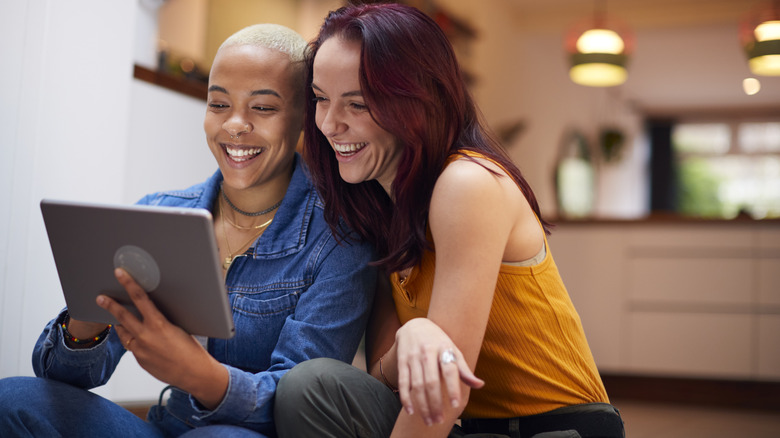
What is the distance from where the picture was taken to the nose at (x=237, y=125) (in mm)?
1224

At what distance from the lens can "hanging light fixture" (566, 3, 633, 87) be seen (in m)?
4.89

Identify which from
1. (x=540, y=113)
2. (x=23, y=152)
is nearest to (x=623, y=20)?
(x=540, y=113)

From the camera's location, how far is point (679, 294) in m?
4.25

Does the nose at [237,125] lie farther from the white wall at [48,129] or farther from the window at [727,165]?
the window at [727,165]

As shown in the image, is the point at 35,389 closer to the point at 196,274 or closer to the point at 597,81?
the point at 196,274

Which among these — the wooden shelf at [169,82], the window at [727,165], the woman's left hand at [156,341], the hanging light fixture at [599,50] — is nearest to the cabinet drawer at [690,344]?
the hanging light fixture at [599,50]

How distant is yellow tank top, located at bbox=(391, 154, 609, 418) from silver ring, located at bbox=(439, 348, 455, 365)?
0.20 meters

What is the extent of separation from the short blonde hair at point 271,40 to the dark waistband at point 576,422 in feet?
2.35

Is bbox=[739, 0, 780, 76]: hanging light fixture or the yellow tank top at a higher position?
bbox=[739, 0, 780, 76]: hanging light fixture

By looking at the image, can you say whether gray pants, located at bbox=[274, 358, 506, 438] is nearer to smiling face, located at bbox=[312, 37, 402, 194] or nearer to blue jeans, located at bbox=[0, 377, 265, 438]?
blue jeans, located at bbox=[0, 377, 265, 438]

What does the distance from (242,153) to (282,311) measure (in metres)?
0.28

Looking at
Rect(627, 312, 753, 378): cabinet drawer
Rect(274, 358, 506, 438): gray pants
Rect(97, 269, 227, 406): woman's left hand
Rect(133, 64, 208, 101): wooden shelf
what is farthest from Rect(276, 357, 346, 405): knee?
Rect(627, 312, 753, 378): cabinet drawer

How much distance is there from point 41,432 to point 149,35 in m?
1.52

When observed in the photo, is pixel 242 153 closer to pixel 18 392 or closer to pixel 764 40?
pixel 18 392
